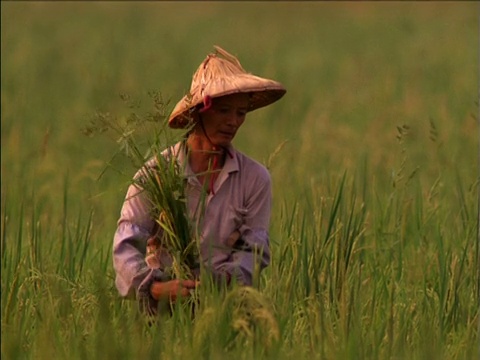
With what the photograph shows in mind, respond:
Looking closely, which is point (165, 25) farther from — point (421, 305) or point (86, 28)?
point (421, 305)

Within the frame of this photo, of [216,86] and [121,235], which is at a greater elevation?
[216,86]

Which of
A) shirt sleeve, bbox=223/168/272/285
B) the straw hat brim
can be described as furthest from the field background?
the straw hat brim

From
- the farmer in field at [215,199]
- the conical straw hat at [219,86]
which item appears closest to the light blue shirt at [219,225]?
the farmer in field at [215,199]

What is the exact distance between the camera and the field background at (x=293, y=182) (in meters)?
3.81

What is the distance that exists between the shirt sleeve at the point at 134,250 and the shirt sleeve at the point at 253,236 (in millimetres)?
196

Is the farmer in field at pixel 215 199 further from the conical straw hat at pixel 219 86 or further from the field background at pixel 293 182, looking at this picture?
the field background at pixel 293 182

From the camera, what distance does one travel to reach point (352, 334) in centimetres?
371

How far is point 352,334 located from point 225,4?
773 inches

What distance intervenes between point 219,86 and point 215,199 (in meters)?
0.30

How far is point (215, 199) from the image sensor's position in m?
4.04

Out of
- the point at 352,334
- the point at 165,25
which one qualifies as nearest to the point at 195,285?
the point at 352,334

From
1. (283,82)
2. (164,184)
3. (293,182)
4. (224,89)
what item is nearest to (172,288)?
(164,184)

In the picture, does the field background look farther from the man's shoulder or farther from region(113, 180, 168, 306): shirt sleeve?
the man's shoulder

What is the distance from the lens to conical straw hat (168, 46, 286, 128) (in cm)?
395
